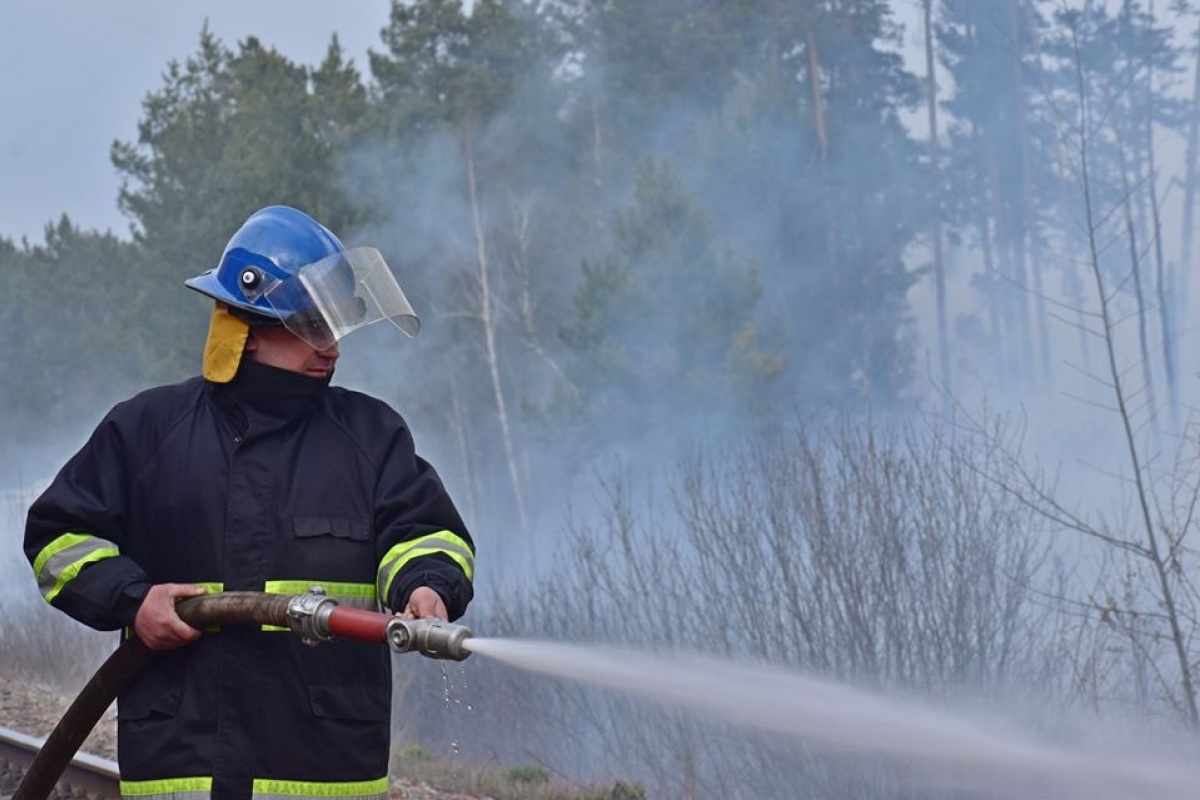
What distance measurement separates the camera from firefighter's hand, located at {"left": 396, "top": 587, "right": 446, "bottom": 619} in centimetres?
306

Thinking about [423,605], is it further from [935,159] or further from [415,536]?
[935,159]

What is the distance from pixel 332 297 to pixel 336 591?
70 centimetres

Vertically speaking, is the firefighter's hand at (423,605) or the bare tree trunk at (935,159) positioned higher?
the bare tree trunk at (935,159)

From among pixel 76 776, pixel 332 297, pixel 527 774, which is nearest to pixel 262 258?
pixel 332 297

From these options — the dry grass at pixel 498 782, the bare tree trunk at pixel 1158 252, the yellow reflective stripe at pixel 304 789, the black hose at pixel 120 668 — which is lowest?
the dry grass at pixel 498 782

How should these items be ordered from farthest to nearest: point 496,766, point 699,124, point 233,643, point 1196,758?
point 699,124 < point 496,766 < point 1196,758 < point 233,643

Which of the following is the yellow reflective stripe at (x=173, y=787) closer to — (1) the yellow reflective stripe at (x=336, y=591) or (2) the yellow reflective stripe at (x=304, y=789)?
(2) the yellow reflective stripe at (x=304, y=789)

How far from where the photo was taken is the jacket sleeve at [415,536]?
3199 mm

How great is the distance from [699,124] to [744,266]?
4124mm

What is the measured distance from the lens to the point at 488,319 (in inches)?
1223

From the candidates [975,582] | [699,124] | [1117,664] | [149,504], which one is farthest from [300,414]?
[699,124]

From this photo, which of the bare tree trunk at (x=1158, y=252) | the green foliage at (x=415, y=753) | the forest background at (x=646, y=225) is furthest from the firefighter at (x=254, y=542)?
the forest background at (x=646, y=225)

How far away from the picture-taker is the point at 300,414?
3404 millimetres

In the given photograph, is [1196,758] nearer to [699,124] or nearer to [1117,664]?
[1117,664]
